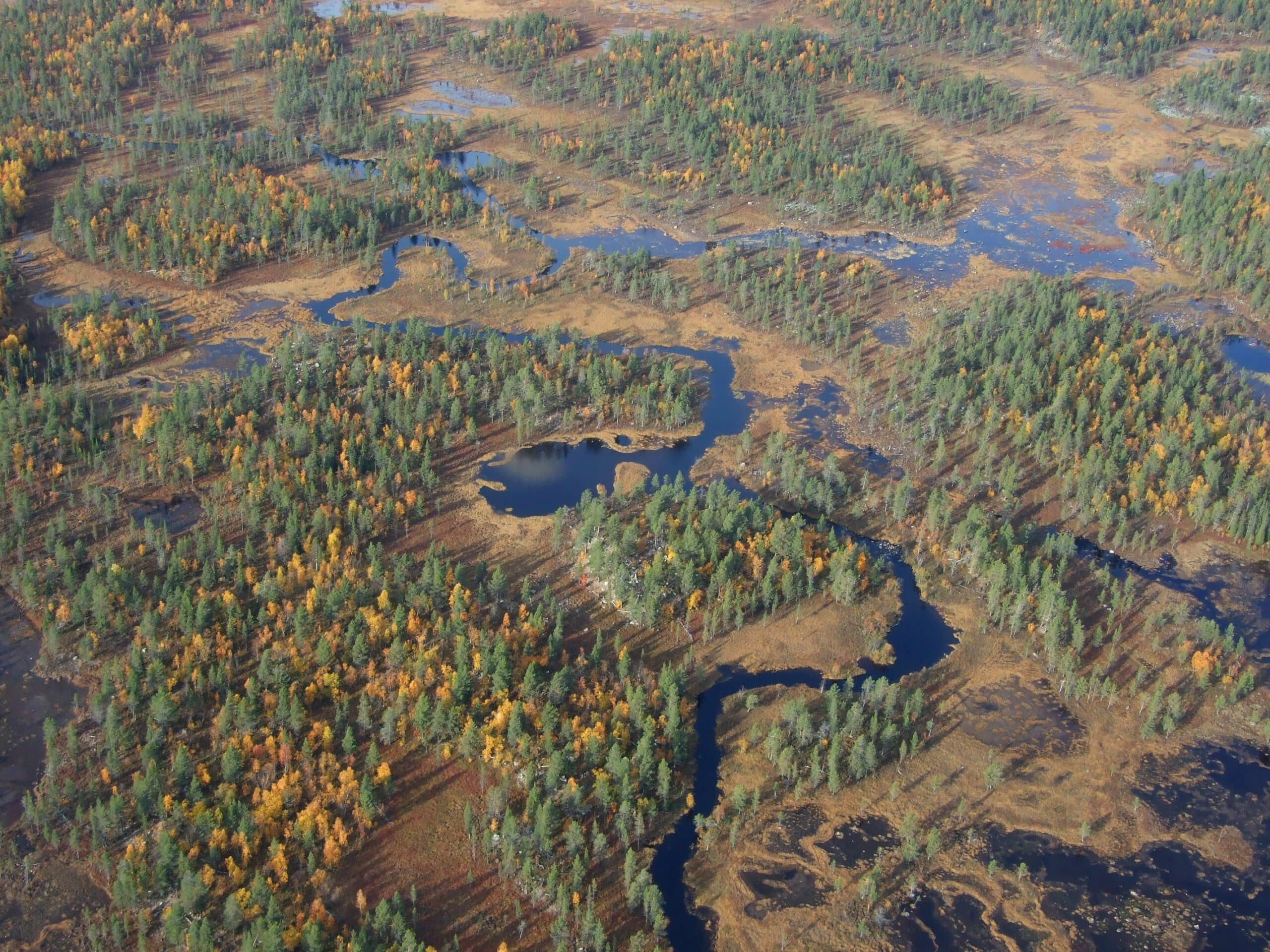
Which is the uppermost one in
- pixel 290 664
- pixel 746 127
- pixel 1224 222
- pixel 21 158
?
pixel 21 158

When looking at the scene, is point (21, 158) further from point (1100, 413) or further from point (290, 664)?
point (1100, 413)

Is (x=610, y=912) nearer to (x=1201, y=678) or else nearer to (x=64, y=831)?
(x=64, y=831)

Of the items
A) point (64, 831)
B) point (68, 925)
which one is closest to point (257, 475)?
point (64, 831)

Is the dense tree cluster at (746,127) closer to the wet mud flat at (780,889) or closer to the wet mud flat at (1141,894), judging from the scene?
the wet mud flat at (1141,894)

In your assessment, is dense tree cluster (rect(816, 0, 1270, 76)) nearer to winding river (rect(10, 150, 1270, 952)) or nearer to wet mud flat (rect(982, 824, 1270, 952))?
winding river (rect(10, 150, 1270, 952))

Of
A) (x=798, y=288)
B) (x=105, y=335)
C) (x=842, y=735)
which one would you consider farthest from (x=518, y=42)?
(x=842, y=735)
